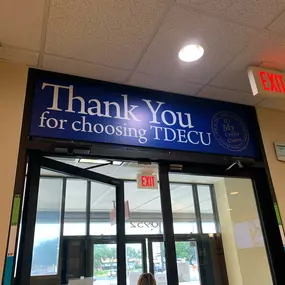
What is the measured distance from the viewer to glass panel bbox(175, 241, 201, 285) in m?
2.85

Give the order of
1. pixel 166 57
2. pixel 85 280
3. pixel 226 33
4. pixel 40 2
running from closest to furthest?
1. pixel 40 2
2. pixel 226 33
3. pixel 166 57
4. pixel 85 280

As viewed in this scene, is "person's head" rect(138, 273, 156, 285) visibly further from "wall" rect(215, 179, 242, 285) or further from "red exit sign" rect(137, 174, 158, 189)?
"wall" rect(215, 179, 242, 285)

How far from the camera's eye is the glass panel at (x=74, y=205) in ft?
8.68

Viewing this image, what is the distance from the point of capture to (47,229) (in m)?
2.29

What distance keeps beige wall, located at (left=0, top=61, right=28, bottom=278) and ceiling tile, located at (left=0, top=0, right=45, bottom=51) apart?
0.24m

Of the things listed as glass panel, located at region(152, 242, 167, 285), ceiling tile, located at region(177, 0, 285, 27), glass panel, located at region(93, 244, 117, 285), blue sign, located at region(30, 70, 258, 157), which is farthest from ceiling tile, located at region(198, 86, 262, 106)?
glass panel, located at region(152, 242, 167, 285)

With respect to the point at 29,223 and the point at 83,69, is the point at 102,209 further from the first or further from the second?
the point at 83,69

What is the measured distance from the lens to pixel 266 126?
9.71 ft

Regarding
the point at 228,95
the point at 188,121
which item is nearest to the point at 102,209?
the point at 188,121

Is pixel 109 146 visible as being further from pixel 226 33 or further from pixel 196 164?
pixel 226 33

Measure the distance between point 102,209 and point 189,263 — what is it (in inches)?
43.9

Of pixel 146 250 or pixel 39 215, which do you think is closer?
pixel 39 215

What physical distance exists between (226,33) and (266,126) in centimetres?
131

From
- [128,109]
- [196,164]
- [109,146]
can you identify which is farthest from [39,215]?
[196,164]
